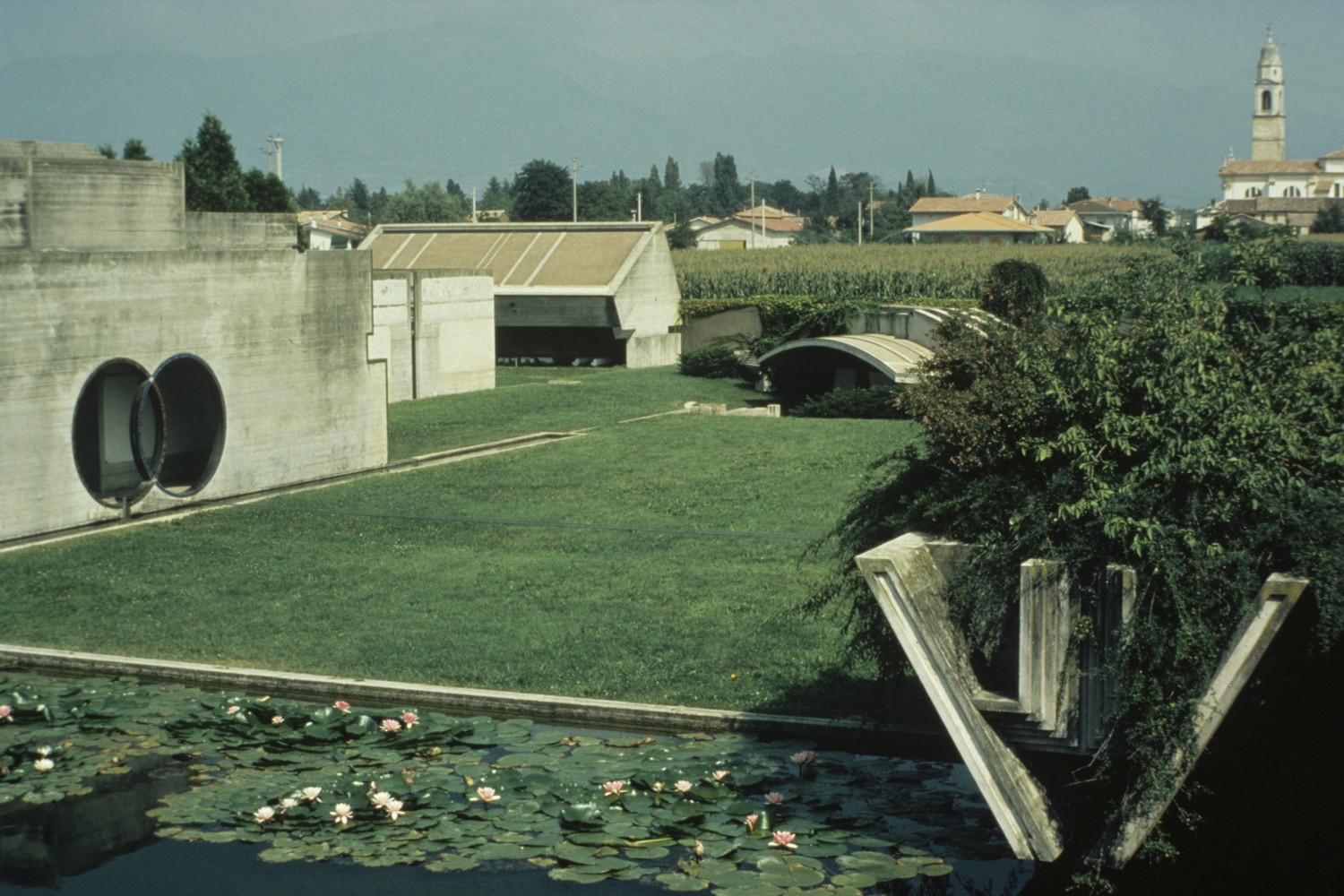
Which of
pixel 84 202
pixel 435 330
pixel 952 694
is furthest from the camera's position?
pixel 435 330

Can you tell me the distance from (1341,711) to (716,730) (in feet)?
14.4

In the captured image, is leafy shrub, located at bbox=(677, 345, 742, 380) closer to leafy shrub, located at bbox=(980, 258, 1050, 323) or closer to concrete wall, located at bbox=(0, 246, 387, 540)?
leafy shrub, located at bbox=(980, 258, 1050, 323)

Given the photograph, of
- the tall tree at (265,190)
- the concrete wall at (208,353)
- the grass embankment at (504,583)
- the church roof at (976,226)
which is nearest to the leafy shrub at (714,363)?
the grass embankment at (504,583)

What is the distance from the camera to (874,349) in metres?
30.7

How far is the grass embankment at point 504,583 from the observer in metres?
11.2

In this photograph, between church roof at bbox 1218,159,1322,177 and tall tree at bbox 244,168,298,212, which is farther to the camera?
church roof at bbox 1218,159,1322,177

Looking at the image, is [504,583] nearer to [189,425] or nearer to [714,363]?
[189,425]

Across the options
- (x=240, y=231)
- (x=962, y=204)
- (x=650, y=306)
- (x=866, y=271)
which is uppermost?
(x=962, y=204)

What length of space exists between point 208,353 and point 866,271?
37814 mm

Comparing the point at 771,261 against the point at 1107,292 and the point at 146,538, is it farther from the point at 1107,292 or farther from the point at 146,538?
the point at 1107,292

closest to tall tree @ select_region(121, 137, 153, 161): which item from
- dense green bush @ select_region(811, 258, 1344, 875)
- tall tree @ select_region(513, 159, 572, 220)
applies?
dense green bush @ select_region(811, 258, 1344, 875)

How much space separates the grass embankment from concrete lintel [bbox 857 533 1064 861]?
3195mm

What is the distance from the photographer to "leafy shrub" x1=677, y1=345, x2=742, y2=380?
38094 millimetres

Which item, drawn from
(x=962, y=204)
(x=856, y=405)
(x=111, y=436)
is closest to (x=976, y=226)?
(x=962, y=204)
